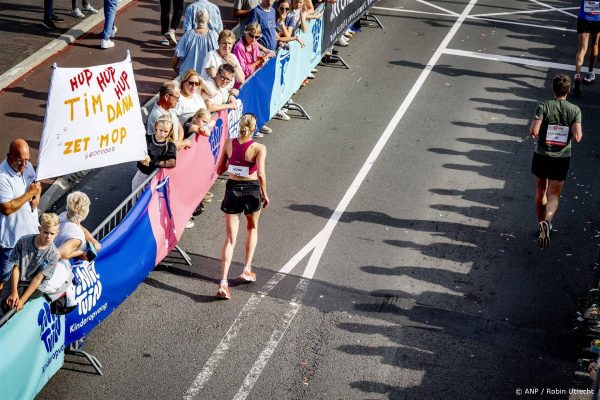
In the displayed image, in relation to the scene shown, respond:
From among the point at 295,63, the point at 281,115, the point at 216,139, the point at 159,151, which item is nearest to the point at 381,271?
the point at 216,139

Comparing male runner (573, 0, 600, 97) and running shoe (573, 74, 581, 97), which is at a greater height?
male runner (573, 0, 600, 97)

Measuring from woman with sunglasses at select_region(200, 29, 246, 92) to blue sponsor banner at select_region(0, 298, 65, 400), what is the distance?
17.5 ft

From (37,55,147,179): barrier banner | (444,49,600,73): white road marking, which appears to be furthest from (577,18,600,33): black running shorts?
(37,55,147,179): barrier banner

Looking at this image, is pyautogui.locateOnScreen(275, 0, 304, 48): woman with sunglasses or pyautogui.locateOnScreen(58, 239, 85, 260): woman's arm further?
pyautogui.locateOnScreen(275, 0, 304, 48): woman with sunglasses

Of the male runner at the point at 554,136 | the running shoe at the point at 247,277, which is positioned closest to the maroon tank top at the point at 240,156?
the running shoe at the point at 247,277

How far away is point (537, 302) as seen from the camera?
10938mm

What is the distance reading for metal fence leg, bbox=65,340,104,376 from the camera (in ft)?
30.8

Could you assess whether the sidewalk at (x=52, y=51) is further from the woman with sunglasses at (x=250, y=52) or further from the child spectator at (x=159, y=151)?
the child spectator at (x=159, y=151)

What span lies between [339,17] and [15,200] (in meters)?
9.38

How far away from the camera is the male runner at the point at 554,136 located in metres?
11.9

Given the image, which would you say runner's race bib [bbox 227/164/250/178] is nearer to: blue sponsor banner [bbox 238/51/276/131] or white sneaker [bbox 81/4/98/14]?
blue sponsor banner [bbox 238/51/276/131]

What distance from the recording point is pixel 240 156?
10.7 metres

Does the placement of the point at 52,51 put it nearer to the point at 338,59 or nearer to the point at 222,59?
the point at 222,59

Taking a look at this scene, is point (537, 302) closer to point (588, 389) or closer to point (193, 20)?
point (588, 389)
